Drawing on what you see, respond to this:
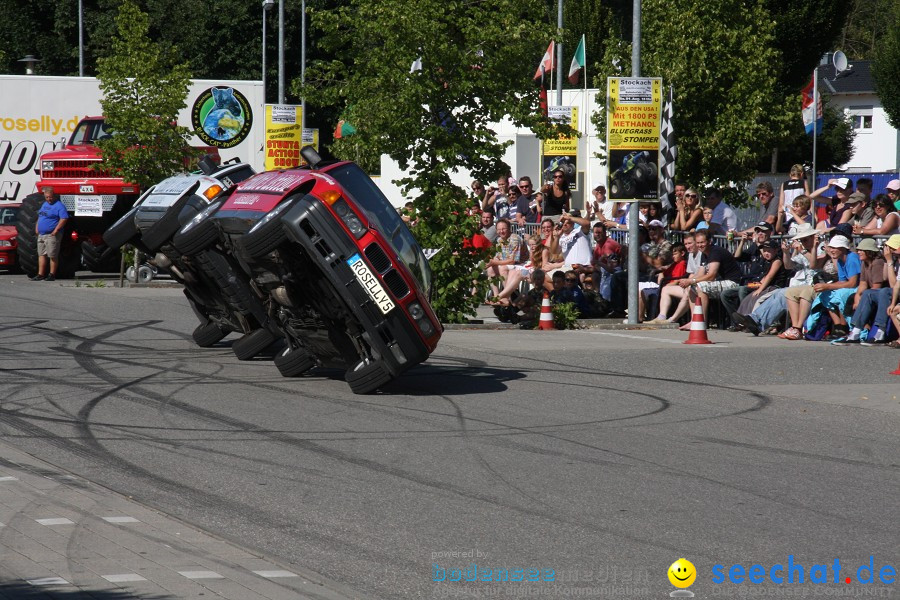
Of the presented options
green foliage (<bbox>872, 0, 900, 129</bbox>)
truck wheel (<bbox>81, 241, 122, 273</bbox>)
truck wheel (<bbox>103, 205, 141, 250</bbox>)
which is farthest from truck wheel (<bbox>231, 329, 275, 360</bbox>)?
green foliage (<bbox>872, 0, 900, 129</bbox>)

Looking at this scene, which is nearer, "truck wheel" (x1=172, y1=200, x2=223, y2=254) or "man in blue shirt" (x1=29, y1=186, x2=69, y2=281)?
"truck wheel" (x1=172, y1=200, x2=223, y2=254)

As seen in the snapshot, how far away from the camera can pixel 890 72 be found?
174 feet

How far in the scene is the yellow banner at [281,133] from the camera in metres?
26.2

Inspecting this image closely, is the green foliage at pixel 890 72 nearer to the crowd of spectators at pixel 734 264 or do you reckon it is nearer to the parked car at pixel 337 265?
the crowd of spectators at pixel 734 264

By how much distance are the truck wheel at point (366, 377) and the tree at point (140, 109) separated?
607 inches

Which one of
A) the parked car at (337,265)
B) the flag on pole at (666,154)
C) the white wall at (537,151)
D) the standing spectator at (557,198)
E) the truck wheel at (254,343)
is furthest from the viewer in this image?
the white wall at (537,151)

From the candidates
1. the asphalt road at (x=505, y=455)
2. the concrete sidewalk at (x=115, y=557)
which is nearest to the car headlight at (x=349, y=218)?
the asphalt road at (x=505, y=455)

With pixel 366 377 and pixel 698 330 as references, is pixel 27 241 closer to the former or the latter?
pixel 698 330

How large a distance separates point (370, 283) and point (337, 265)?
1.10 ft

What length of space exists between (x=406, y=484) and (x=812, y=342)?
10001 millimetres

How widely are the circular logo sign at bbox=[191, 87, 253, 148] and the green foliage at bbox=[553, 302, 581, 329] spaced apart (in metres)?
13.6

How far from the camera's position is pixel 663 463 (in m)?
9.11

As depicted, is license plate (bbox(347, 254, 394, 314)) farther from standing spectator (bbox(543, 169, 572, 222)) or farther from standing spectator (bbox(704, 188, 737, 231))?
standing spectator (bbox(543, 169, 572, 222))

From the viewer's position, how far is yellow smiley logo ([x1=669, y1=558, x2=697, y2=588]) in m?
6.12
